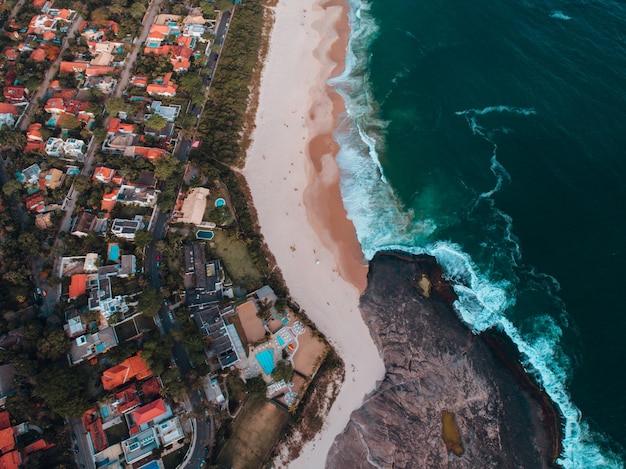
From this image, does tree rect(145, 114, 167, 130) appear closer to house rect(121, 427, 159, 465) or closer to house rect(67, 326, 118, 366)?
house rect(67, 326, 118, 366)

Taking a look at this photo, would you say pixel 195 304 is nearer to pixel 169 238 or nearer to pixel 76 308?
pixel 169 238

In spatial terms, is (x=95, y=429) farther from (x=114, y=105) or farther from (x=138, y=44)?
(x=138, y=44)

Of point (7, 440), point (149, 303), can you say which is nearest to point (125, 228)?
point (149, 303)

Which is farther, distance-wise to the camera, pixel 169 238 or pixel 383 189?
pixel 383 189

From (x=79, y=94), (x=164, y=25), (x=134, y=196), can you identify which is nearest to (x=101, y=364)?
(x=134, y=196)

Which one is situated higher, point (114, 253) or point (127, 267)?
point (114, 253)

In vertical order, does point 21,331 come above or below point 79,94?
below
